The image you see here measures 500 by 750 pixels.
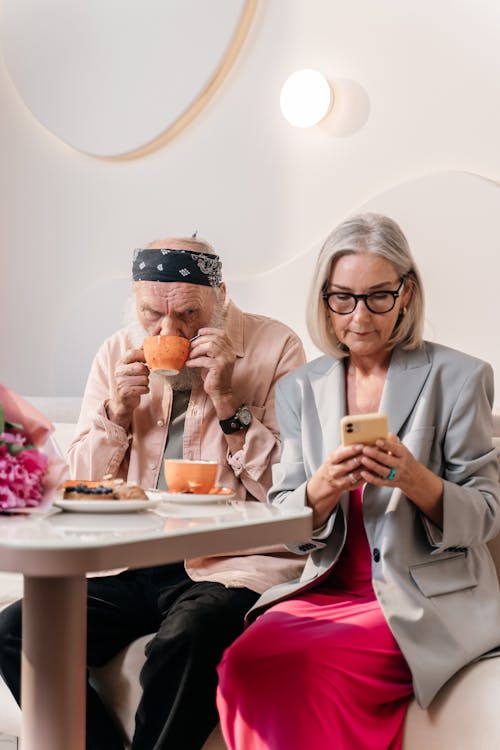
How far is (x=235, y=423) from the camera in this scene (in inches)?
94.0

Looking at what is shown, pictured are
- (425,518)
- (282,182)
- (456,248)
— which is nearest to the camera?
(425,518)

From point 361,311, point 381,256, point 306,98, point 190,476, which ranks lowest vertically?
point 190,476

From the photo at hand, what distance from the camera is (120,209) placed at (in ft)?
12.7

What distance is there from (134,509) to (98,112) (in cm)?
253

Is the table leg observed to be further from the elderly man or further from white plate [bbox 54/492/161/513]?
the elderly man

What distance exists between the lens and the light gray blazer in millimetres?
1870

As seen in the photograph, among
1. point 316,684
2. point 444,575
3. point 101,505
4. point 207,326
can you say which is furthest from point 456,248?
point 101,505

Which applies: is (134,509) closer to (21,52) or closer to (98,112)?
(98,112)

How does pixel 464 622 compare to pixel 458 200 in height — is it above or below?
below

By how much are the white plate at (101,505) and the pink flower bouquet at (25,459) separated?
2.6 inches

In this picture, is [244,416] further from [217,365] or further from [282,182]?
[282,182]

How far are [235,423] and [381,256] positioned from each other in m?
0.55

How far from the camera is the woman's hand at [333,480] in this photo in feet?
5.98

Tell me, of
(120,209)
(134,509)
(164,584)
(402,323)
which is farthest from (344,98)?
(134,509)
